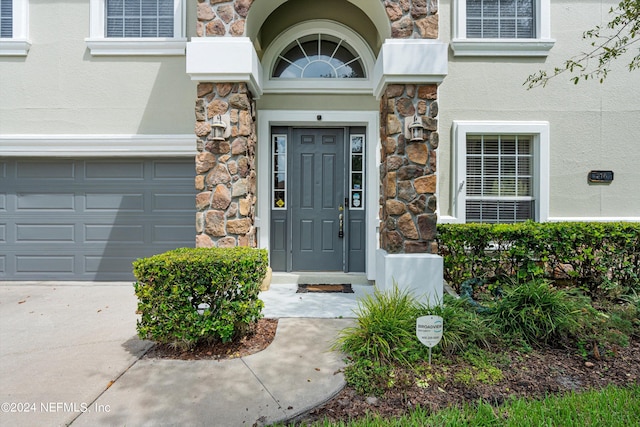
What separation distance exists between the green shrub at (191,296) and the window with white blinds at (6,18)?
5.78 metres

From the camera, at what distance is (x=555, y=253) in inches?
187

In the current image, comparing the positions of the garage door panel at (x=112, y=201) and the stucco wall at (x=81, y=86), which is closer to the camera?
the stucco wall at (x=81, y=86)

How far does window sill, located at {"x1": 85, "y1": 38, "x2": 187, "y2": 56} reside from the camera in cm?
593

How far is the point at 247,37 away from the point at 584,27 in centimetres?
555

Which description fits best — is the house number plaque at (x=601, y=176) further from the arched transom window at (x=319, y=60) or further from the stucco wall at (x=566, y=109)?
the arched transom window at (x=319, y=60)

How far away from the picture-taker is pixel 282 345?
11.8 ft

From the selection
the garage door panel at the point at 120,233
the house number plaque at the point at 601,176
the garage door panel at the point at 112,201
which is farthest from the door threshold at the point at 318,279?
the house number plaque at the point at 601,176

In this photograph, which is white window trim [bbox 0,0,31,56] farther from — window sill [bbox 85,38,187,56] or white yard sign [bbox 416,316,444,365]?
white yard sign [bbox 416,316,444,365]

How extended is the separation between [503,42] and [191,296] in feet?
19.9

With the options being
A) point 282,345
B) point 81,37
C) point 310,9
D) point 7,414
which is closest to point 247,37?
point 310,9

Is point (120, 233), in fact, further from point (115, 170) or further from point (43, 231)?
point (43, 231)

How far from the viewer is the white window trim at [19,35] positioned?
596cm

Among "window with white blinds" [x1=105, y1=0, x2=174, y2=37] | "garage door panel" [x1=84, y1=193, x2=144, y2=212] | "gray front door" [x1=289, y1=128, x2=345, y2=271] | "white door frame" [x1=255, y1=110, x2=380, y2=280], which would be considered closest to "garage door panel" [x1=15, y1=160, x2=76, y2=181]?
"garage door panel" [x1=84, y1=193, x2=144, y2=212]

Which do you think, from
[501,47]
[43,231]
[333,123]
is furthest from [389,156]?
[43,231]
